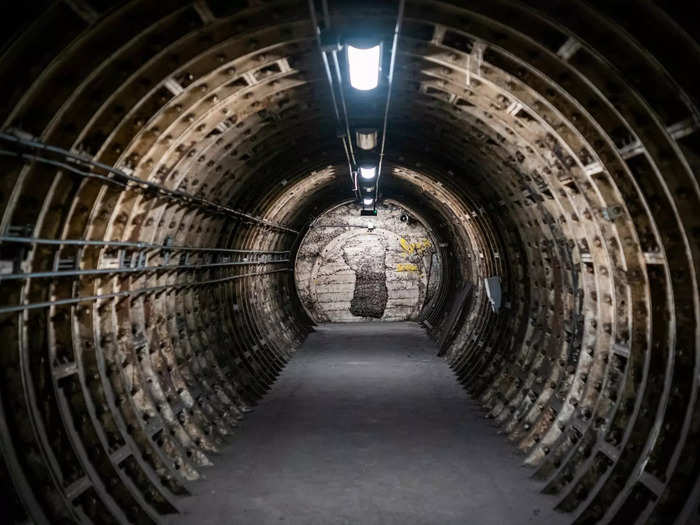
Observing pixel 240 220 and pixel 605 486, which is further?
pixel 240 220

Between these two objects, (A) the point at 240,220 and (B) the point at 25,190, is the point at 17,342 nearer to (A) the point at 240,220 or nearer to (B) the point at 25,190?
(B) the point at 25,190

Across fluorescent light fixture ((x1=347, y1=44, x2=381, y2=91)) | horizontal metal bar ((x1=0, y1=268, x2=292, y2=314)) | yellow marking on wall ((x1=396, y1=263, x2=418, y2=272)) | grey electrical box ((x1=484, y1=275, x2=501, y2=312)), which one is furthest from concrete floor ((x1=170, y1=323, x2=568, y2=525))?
yellow marking on wall ((x1=396, y1=263, x2=418, y2=272))

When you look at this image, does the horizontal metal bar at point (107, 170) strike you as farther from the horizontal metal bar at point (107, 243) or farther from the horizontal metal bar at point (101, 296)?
the horizontal metal bar at point (101, 296)

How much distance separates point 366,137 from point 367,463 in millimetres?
4367

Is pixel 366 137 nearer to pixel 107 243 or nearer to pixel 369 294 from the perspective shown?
pixel 107 243

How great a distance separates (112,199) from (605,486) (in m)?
4.82

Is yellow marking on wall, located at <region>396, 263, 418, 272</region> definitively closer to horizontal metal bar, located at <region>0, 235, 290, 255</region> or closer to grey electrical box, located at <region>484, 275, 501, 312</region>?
grey electrical box, located at <region>484, 275, 501, 312</region>

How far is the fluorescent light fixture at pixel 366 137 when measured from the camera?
28.5 feet

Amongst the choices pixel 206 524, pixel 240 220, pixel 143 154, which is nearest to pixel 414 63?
pixel 143 154

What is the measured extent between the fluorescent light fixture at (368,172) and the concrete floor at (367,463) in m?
3.97

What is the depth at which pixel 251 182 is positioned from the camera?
10055 mm

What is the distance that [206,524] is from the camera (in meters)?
5.52

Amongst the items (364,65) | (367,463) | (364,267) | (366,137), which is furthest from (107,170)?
(364,267)

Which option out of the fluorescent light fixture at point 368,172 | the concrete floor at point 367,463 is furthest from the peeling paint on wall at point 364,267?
the concrete floor at point 367,463
